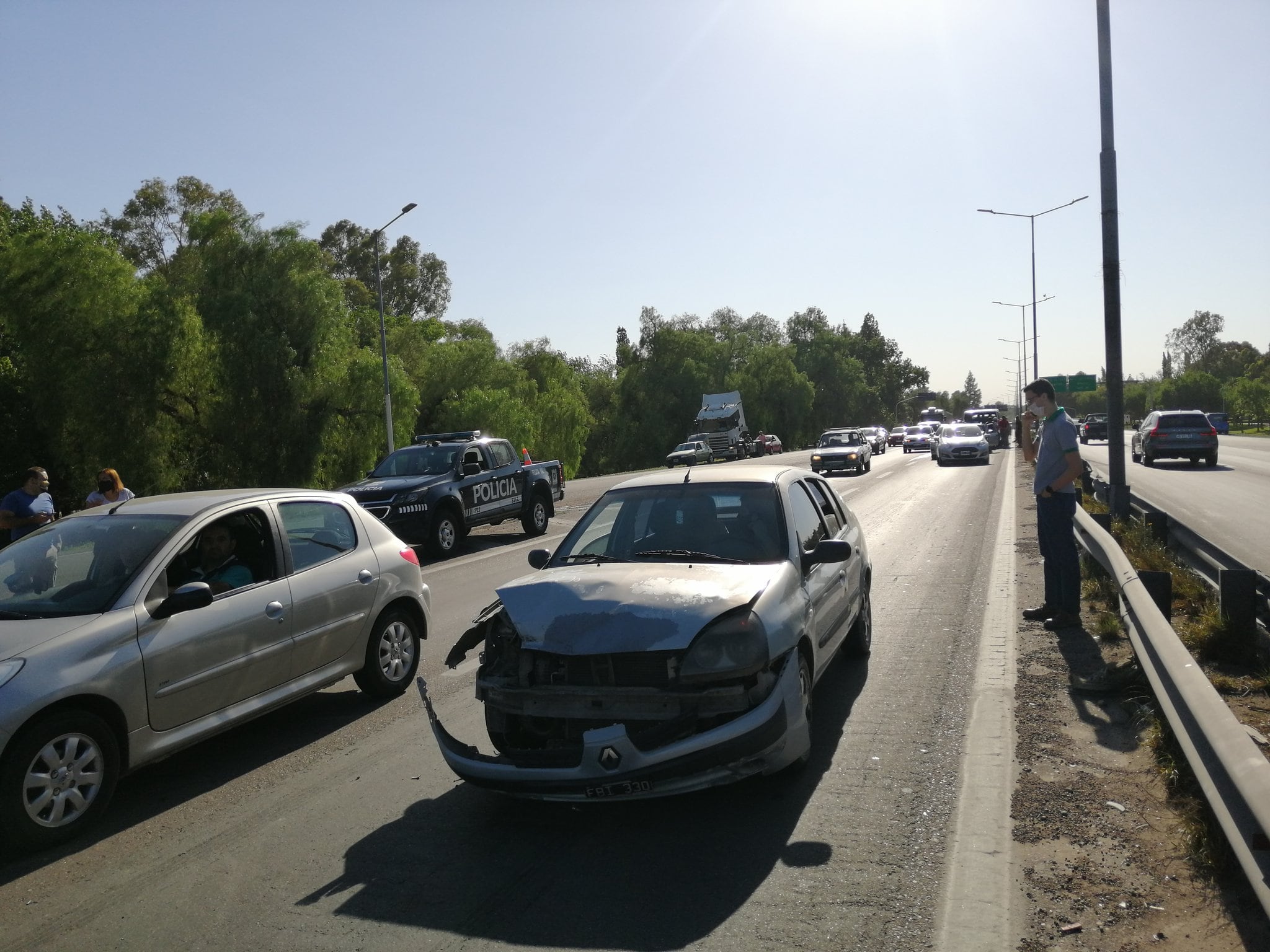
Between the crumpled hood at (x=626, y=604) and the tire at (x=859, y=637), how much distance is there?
2302 millimetres

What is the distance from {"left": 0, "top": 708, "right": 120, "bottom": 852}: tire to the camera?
441 cm

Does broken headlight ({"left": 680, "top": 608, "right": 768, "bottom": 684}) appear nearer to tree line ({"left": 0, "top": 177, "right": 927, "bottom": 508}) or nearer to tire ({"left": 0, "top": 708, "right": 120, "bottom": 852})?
tire ({"left": 0, "top": 708, "right": 120, "bottom": 852})

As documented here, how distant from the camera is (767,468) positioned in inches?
265

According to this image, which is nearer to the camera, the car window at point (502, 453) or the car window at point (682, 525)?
the car window at point (682, 525)

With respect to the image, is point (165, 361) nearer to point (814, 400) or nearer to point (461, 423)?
point (461, 423)

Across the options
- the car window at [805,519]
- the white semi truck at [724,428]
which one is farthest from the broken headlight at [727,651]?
the white semi truck at [724,428]

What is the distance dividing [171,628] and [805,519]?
12.4 ft

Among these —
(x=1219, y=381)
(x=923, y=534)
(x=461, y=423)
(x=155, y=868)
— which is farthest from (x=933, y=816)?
(x=1219, y=381)

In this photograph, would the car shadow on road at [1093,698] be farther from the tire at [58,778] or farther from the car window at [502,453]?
the car window at [502,453]

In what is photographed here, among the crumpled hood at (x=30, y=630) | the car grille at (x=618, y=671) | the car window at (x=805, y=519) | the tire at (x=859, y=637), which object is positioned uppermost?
the car window at (x=805, y=519)

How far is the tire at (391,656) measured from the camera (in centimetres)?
689

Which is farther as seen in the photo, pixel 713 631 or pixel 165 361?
pixel 165 361

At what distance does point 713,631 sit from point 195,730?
291 cm

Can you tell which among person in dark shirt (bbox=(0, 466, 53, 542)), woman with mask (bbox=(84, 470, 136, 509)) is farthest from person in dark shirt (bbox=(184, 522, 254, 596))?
person in dark shirt (bbox=(0, 466, 53, 542))
